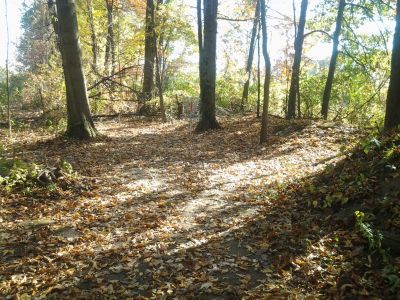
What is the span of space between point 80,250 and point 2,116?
14.0 meters

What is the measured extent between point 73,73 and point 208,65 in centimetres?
525

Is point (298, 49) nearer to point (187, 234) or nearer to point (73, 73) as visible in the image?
point (73, 73)

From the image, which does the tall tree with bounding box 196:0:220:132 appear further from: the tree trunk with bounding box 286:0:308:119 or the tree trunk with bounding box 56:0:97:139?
the tree trunk with bounding box 56:0:97:139

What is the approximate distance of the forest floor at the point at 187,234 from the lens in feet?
13.6

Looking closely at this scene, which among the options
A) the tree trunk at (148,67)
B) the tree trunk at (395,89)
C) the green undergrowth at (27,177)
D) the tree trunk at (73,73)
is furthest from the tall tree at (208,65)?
the tree trunk at (395,89)

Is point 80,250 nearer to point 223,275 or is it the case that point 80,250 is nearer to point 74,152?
point 223,275

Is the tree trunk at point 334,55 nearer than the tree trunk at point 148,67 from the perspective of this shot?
Yes

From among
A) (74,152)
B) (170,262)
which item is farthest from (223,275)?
(74,152)

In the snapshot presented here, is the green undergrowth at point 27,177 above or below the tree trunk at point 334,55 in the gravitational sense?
below

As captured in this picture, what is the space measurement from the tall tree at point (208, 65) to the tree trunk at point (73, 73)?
4.60m

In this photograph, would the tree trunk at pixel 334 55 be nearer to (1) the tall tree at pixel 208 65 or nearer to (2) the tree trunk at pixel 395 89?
(1) the tall tree at pixel 208 65

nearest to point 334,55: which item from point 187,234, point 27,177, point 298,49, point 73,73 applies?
point 298,49

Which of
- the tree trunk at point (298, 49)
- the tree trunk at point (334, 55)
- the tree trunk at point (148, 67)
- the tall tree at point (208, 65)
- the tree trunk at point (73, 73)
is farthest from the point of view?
the tree trunk at point (148, 67)

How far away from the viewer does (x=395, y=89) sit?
6410mm
